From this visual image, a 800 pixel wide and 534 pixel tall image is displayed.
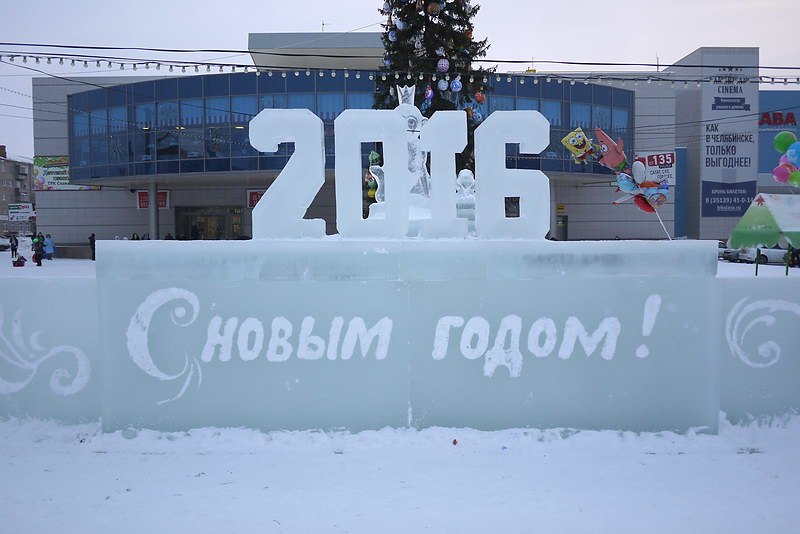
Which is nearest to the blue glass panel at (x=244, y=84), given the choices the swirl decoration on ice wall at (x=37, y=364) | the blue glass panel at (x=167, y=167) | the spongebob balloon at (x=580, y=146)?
the blue glass panel at (x=167, y=167)

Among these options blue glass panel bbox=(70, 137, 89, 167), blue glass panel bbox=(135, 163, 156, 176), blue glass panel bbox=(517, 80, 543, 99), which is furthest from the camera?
blue glass panel bbox=(70, 137, 89, 167)

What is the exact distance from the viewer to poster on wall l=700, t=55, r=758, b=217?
38406 millimetres

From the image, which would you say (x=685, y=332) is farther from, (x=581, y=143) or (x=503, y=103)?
(x=503, y=103)

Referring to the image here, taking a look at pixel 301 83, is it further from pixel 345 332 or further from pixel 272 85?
pixel 345 332

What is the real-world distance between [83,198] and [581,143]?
33.2 meters

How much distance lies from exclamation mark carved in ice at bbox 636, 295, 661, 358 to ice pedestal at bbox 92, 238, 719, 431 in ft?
1.62

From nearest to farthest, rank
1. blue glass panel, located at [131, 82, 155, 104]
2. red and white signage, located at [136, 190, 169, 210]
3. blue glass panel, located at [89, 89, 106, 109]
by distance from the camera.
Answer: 1. blue glass panel, located at [131, 82, 155, 104]
2. blue glass panel, located at [89, 89, 106, 109]
3. red and white signage, located at [136, 190, 169, 210]

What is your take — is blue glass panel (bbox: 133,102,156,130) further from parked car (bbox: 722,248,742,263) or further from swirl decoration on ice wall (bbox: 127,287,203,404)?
parked car (bbox: 722,248,742,263)

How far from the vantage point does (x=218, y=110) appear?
2973 centimetres

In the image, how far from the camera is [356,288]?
621cm

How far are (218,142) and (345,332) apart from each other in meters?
26.0

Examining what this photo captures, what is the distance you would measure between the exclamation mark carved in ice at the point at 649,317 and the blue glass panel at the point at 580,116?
2694 centimetres

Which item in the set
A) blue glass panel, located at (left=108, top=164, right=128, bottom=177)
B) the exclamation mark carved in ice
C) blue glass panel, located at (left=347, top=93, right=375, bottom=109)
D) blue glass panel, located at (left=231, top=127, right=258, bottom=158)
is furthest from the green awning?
blue glass panel, located at (left=108, top=164, right=128, bottom=177)

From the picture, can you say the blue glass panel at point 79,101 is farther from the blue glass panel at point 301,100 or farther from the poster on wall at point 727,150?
the poster on wall at point 727,150
